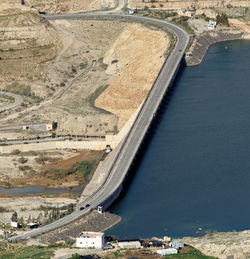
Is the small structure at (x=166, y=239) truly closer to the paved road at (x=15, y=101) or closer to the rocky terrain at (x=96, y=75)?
the rocky terrain at (x=96, y=75)

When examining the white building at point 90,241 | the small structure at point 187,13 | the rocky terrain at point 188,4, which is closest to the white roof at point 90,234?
the white building at point 90,241

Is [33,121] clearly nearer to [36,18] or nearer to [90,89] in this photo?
[90,89]

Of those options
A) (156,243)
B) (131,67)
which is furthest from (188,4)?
(156,243)

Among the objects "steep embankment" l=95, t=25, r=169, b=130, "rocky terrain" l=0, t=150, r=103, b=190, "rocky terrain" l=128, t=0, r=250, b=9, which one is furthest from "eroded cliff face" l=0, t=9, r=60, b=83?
"rocky terrain" l=0, t=150, r=103, b=190

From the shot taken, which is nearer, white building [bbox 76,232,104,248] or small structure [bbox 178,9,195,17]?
white building [bbox 76,232,104,248]

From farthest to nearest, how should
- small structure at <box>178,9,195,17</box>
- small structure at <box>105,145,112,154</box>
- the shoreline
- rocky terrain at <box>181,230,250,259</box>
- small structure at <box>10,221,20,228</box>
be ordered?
1. small structure at <box>178,9,195,17</box>
2. the shoreline
3. small structure at <box>105,145,112,154</box>
4. small structure at <box>10,221,20,228</box>
5. rocky terrain at <box>181,230,250,259</box>

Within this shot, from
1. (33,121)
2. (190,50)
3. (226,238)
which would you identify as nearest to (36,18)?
(190,50)

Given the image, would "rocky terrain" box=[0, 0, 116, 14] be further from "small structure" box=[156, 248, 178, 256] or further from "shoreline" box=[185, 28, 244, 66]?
"small structure" box=[156, 248, 178, 256]

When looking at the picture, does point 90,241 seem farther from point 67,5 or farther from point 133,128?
point 67,5
